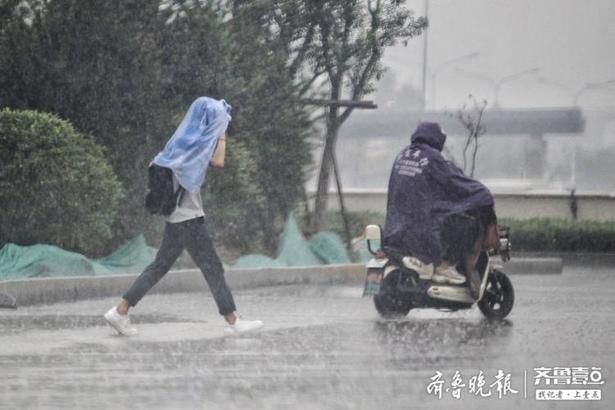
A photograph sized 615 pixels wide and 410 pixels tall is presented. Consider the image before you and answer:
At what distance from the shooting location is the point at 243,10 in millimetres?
24875

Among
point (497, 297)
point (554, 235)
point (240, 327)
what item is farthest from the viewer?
point (554, 235)

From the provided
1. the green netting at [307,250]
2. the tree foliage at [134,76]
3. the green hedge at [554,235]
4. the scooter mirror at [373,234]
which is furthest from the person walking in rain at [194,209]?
the green hedge at [554,235]

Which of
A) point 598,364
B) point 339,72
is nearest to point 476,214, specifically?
point 598,364

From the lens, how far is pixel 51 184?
18.6 metres

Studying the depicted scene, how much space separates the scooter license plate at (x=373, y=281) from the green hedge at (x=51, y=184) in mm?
4960

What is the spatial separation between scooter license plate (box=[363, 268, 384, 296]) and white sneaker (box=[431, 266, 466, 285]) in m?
0.42

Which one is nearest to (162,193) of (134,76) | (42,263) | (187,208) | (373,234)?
(187,208)

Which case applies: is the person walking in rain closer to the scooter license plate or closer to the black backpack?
the black backpack

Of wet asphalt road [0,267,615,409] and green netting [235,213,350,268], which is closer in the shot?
wet asphalt road [0,267,615,409]

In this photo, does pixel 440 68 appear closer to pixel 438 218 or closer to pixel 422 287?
pixel 438 218

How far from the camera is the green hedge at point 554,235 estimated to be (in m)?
31.7

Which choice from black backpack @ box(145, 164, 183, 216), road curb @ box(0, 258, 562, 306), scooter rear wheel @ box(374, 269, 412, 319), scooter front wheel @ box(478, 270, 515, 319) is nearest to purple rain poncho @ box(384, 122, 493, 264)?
scooter rear wheel @ box(374, 269, 412, 319)

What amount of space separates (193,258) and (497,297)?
283 cm

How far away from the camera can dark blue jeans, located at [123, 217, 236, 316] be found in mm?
13305
